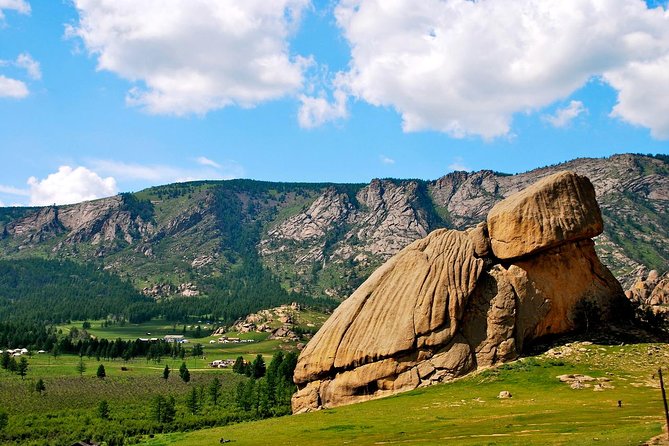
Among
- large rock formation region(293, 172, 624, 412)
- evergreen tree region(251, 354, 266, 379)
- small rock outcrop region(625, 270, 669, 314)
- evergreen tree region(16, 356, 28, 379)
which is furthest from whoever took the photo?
evergreen tree region(251, 354, 266, 379)

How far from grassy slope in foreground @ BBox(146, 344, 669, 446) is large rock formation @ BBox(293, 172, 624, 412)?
4505 mm

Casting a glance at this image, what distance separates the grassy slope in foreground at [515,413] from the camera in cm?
4438

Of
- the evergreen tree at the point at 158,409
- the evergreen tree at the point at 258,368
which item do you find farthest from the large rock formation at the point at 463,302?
the evergreen tree at the point at 258,368

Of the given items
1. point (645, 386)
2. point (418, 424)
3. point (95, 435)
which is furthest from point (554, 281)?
point (95, 435)

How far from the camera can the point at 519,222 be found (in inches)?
3342

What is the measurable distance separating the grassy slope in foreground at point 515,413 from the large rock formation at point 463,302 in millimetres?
4505

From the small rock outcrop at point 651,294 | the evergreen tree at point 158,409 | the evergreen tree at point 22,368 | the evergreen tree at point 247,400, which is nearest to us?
the evergreen tree at point 158,409

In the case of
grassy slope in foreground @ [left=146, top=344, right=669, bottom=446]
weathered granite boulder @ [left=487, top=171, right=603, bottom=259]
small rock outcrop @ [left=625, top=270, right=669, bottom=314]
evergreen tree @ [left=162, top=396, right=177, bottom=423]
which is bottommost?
evergreen tree @ [left=162, top=396, right=177, bottom=423]

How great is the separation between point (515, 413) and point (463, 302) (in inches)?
995

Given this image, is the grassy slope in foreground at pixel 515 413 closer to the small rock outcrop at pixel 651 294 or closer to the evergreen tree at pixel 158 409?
the evergreen tree at pixel 158 409

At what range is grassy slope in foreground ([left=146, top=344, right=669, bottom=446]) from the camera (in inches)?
1747

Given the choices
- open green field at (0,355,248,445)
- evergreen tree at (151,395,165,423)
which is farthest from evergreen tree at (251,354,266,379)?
evergreen tree at (151,395,165,423)

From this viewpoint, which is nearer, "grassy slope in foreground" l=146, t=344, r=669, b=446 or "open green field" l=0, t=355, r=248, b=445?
"grassy slope in foreground" l=146, t=344, r=669, b=446

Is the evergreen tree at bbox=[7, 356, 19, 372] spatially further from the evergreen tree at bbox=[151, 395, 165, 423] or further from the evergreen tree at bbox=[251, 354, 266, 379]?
the evergreen tree at bbox=[151, 395, 165, 423]
